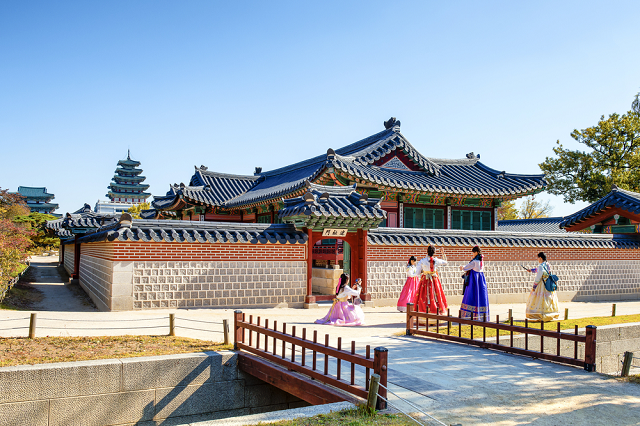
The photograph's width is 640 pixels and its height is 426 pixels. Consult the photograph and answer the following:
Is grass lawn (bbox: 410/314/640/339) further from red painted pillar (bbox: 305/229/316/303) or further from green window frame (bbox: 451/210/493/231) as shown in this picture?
green window frame (bbox: 451/210/493/231)

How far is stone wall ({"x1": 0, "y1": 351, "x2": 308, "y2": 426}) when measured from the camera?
614 cm

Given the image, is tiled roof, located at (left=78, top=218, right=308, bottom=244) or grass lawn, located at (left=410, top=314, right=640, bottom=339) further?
tiled roof, located at (left=78, top=218, right=308, bottom=244)

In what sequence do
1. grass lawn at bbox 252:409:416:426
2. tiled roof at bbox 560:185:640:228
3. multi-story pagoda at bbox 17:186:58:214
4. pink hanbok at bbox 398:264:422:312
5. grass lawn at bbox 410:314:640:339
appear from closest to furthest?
1. grass lawn at bbox 252:409:416:426
2. grass lawn at bbox 410:314:640:339
3. pink hanbok at bbox 398:264:422:312
4. tiled roof at bbox 560:185:640:228
5. multi-story pagoda at bbox 17:186:58:214

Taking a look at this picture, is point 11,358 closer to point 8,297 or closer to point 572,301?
point 8,297

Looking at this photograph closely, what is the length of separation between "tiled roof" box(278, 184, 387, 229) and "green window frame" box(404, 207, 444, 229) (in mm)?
5690

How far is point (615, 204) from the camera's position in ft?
67.9

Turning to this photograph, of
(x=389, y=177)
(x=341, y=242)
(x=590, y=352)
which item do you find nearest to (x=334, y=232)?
(x=341, y=242)

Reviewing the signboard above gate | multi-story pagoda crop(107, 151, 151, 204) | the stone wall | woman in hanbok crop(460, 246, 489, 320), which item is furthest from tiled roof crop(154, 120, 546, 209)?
multi-story pagoda crop(107, 151, 151, 204)

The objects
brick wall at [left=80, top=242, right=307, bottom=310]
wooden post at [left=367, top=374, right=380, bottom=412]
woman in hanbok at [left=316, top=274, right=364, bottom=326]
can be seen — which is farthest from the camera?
brick wall at [left=80, top=242, right=307, bottom=310]

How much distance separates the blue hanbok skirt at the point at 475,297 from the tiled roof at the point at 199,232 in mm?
5170

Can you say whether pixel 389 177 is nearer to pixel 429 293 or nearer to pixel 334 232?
pixel 334 232

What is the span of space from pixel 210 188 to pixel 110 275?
49.0ft

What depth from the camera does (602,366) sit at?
33.5ft

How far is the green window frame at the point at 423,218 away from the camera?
20.5 m
